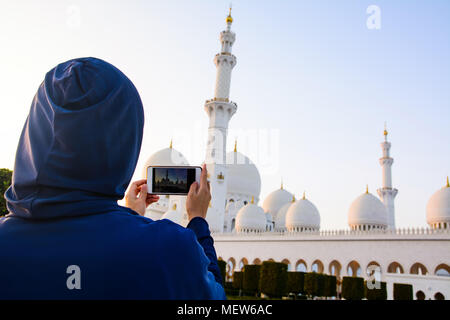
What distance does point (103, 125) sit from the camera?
124cm

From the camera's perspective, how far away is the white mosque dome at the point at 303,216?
31.1 metres

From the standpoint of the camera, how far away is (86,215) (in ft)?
4.02

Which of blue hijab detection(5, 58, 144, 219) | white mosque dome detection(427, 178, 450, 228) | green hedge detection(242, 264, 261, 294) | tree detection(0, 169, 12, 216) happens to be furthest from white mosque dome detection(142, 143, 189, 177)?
blue hijab detection(5, 58, 144, 219)

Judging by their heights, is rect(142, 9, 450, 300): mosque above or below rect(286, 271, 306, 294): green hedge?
above

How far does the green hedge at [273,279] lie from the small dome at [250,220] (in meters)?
11.8

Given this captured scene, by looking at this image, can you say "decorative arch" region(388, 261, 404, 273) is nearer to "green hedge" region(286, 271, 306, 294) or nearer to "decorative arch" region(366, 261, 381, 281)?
"decorative arch" region(366, 261, 381, 281)

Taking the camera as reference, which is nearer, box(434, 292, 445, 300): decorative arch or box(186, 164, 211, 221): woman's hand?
box(186, 164, 211, 221): woman's hand

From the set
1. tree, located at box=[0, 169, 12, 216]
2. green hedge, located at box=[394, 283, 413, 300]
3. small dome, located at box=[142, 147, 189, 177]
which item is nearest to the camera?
green hedge, located at box=[394, 283, 413, 300]

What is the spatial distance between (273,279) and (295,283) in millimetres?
1269

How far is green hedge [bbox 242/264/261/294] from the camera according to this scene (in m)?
22.2

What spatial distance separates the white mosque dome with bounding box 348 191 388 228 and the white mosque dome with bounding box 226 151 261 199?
14.0m
